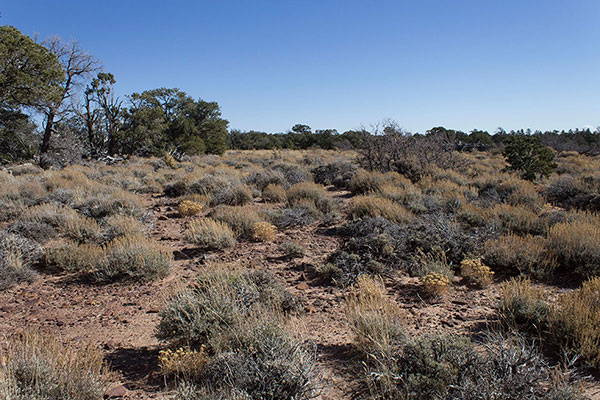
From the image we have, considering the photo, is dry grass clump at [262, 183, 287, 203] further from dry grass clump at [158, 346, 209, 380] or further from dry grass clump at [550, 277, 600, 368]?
dry grass clump at [550, 277, 600, 368]

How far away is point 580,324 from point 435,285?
1571mm

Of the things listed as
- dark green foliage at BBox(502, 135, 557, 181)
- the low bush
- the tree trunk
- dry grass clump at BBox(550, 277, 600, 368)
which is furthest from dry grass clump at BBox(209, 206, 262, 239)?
the tree trunk

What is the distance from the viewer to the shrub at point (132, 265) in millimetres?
5105

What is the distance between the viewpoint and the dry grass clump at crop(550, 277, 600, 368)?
281 centimetres

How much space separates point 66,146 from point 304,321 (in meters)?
21.4

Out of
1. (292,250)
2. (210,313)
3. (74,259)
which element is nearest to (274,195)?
(292,250)

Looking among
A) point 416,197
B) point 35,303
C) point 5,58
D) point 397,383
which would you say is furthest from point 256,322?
point 5,58

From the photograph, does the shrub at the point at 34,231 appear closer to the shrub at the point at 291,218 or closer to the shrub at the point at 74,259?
the shrub at the point at 74,259

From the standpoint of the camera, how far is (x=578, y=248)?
4902 mm

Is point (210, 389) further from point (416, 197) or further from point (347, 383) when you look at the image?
point (416, 197)

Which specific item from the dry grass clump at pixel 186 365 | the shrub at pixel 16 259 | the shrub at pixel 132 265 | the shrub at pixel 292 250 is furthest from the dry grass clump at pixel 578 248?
the shrub at pixel 16 259

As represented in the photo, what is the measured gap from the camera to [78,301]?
4.57 m

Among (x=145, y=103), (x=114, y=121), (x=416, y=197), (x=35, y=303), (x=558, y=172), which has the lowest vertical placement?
(x=35, y=303)

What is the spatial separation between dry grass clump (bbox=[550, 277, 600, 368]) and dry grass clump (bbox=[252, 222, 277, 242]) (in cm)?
474
